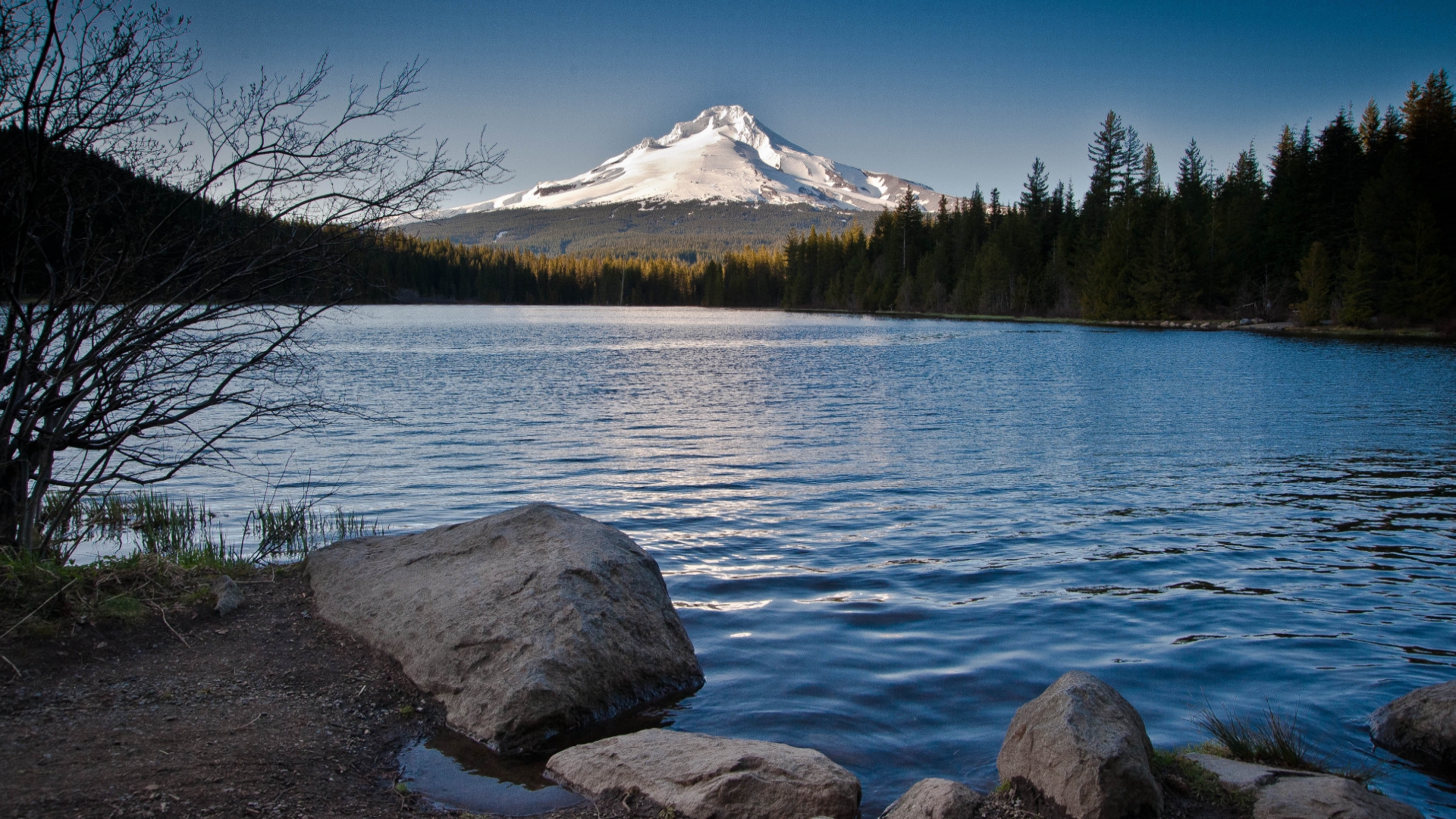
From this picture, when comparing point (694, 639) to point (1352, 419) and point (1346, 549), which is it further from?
point (1352, 419)

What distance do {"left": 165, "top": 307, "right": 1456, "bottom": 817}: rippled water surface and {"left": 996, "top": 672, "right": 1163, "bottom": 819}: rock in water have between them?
590 millimetres

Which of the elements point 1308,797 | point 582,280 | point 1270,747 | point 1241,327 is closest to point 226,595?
point 1308,797

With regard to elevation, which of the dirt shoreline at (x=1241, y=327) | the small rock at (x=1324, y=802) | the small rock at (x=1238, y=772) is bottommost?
the small rock at (x=1238, y=772)

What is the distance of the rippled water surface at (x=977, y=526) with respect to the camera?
6.70 metres

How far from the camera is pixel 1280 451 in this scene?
61.6 feet

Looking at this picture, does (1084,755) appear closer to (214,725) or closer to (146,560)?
(214,725)

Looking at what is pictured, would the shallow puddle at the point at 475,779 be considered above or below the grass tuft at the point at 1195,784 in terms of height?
below

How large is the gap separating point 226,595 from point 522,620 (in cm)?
285

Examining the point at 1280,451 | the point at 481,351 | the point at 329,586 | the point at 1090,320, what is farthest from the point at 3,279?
the point at 1090,320

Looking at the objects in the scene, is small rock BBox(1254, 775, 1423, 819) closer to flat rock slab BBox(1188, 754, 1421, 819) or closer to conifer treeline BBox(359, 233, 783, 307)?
flat rock slab BBox(1188, 754, 1421, 819)

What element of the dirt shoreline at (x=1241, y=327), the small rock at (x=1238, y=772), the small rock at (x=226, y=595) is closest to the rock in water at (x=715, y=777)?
the small rock at (x=1238, y=772)

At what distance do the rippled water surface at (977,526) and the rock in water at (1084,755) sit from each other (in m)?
0.59

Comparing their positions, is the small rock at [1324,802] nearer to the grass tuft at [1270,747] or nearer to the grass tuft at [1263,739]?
the grass tuft at [1270,747]

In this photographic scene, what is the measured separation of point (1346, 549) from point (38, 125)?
14.6 meters
